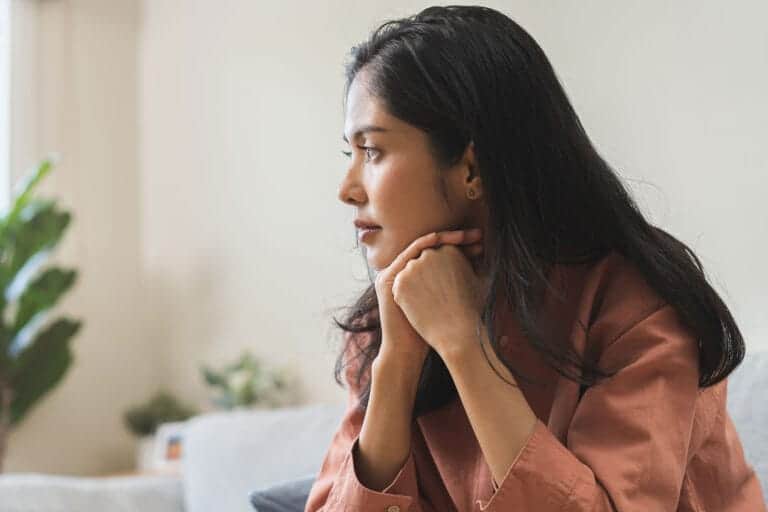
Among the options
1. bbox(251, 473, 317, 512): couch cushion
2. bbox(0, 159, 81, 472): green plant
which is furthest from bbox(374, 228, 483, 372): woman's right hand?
bbox(0, 159, 81, 472): green plant

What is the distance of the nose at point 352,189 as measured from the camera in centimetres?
129

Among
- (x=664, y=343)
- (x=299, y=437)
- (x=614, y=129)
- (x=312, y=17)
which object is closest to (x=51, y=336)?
(x=312, y=17)

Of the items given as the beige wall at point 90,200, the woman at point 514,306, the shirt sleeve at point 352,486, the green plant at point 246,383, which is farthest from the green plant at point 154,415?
the woman at point 514,306

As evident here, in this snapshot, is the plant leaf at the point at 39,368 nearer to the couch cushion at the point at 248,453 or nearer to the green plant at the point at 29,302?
the green plant at the point at 29,302

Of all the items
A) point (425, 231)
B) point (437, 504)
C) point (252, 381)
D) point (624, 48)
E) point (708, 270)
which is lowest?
point (252, 381)

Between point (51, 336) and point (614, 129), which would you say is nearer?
point (614, 129)

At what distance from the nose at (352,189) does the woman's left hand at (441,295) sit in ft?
0.35

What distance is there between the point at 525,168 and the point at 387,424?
1.10 feet

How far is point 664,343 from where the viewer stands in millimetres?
1146

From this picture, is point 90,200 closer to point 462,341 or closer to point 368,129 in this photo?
point 368,129

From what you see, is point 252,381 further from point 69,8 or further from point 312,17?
point 69,8

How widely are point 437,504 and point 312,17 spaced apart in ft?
6.34

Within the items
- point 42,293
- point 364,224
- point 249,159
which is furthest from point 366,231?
point 42,293

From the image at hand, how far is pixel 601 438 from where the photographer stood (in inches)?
44.8
